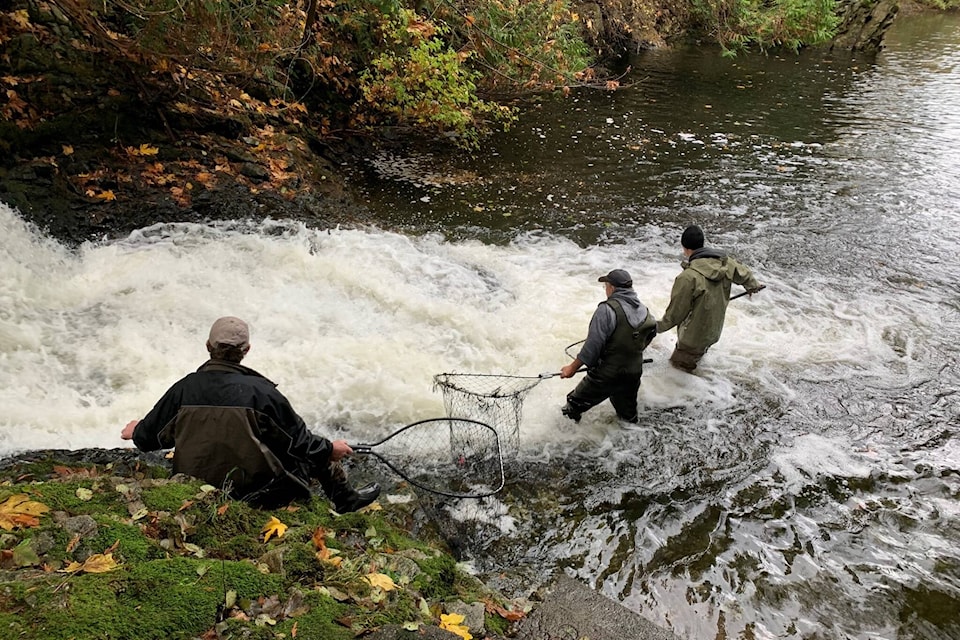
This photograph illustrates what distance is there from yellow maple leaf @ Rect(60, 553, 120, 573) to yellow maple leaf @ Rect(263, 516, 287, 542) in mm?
889

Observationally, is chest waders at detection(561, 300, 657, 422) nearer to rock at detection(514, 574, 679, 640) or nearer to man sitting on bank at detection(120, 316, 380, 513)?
rock at detection(514, 574, 679, 640)

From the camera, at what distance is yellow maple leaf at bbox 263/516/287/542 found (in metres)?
3.71

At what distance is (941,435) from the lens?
632 cm

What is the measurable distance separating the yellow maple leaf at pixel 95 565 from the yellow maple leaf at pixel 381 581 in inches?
52.8

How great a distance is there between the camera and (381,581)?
3.48 metres

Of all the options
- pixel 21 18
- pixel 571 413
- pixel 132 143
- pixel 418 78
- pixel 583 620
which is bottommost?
pixel 583 620

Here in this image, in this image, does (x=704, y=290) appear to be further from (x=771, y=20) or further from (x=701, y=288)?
(x=771, y=20)

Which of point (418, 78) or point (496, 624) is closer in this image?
point (496, 624)

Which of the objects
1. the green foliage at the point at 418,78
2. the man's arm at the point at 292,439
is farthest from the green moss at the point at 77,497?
the green foliage at the point at 418,78

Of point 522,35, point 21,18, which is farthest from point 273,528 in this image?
point 522,35

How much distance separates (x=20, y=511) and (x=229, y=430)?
1130 mm

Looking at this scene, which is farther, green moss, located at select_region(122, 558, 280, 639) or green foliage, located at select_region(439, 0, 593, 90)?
green foliage, located at select_region(439, 0, 593, 90)

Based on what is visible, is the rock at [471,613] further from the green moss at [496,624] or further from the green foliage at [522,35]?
the green foliage at [522,35]

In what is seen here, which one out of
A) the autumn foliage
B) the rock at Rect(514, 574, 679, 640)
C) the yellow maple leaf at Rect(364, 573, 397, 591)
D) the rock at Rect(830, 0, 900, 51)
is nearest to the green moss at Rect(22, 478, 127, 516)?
the yellow maple leaf at Rect(364, 573, 397, 591)
